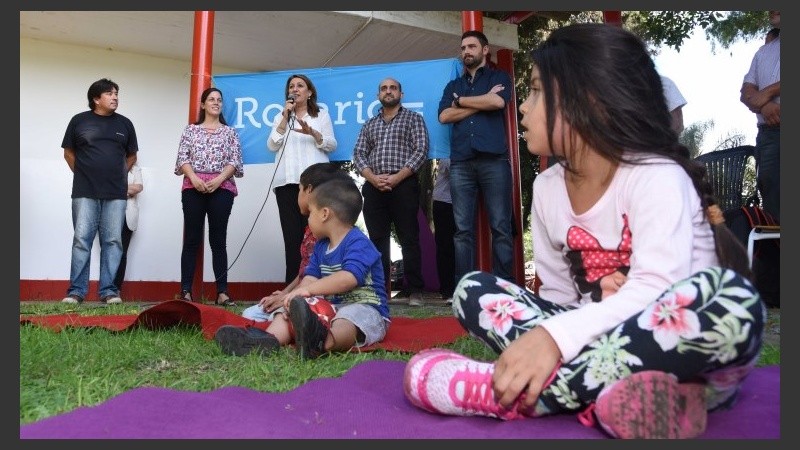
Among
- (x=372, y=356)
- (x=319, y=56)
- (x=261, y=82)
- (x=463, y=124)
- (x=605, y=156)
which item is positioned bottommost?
(x=372, y=356)

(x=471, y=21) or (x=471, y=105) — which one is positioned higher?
(x=471, y=21)

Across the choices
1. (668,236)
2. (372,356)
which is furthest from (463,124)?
(668,236)

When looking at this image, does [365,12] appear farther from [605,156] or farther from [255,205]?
[605,156]

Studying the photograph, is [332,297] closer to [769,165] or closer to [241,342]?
[241,342]

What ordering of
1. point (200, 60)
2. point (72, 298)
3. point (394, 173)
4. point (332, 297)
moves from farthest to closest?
point (200, 60) → point (394, 173) → point (72, 298) → point (332, 297)

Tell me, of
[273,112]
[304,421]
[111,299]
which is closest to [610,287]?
[304,421]

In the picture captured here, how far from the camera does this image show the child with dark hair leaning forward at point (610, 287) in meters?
1.26

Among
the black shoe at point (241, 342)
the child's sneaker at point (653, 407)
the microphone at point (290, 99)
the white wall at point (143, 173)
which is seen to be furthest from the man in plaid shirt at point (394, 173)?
the child's sneaker at point (653, 407)

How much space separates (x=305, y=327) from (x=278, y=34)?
5118mm

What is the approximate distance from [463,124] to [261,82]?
2.08 meters

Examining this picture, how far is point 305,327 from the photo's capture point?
2.40 meters

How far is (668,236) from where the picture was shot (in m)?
1.46

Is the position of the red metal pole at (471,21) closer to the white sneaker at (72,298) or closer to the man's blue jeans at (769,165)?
the man's blue jeans at (769,165)

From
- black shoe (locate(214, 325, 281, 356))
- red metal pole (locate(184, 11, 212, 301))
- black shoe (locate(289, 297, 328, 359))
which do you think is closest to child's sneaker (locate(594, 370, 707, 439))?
black shoe (locate(289, 297, 328, 359))
